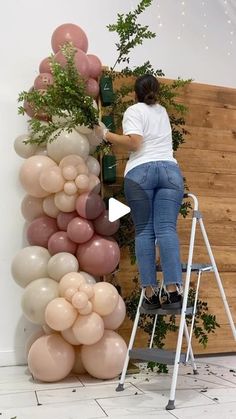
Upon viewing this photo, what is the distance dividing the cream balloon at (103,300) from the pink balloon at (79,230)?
0.26 metres

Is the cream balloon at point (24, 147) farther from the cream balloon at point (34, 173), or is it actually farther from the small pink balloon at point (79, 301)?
the small pink balloon at point (79, 301)

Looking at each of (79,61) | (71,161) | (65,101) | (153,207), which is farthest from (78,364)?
(79,61)

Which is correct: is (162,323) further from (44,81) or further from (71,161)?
(44,81)

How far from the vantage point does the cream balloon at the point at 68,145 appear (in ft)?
7.93

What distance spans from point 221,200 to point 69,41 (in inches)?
55.5

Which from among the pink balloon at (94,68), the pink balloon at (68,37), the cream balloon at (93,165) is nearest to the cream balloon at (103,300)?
the cream balloon at (93,165)

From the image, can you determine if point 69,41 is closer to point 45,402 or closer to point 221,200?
point 221,200

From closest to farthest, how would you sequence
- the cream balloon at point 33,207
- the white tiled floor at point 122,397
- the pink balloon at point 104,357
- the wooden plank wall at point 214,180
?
the white tiled floor at point 122,397
the pink balloon at point 104,357
the cream balloon at point 33,207
the wooden plank wall at point 214,180

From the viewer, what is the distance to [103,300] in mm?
2236

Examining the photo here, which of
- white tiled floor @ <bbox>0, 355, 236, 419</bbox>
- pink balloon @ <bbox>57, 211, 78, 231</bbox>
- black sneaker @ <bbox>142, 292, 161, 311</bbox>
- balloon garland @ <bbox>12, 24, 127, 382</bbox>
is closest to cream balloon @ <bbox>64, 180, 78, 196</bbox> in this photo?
balloon garland @ <bbox>12, 24, 127, 382</bbox>

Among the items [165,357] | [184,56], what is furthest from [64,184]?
[184,56]

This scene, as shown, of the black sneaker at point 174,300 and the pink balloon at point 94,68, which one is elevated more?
the pink balloon at point 94,68

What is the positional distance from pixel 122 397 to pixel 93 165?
3.98 feet

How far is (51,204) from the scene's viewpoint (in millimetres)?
2475
